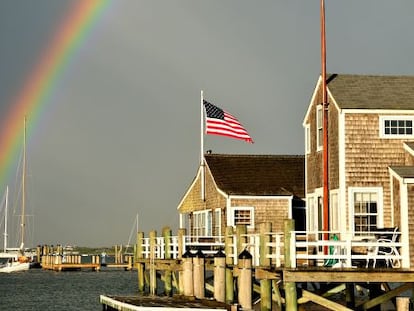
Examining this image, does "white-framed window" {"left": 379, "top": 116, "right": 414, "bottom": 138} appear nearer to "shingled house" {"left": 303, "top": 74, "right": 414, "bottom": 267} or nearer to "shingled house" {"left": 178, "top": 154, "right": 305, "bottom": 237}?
"shingled house" {"left": 303, "top": 74, "right": 414, "bottom": 267}

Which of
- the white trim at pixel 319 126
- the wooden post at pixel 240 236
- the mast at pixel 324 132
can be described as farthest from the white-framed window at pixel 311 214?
the wooden post at pixel 240 236

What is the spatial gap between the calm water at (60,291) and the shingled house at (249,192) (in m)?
7.82

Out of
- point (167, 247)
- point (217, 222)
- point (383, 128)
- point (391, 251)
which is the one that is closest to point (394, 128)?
point (383, 128)

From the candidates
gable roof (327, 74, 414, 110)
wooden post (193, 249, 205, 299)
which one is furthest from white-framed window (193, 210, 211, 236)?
wooden post (193, 249, 205, 299)

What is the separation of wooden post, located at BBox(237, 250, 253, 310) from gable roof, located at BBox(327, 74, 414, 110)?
910cm

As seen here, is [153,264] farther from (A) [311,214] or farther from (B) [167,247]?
(A) [311,214]

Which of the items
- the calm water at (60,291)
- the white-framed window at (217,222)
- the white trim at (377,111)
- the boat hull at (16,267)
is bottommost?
the calm water at (60,291)

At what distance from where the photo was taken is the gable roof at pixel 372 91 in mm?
36094

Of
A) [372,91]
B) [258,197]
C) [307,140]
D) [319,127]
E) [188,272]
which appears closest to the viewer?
[188,272]

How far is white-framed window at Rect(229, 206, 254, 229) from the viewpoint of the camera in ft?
158

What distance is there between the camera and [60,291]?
66.4 m

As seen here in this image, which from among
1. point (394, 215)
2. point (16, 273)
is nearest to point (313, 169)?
point (394, 215)

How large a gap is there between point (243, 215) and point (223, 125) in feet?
16.4

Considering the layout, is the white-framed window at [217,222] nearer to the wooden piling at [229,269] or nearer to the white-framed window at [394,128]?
the wooden piling at [229,269]
